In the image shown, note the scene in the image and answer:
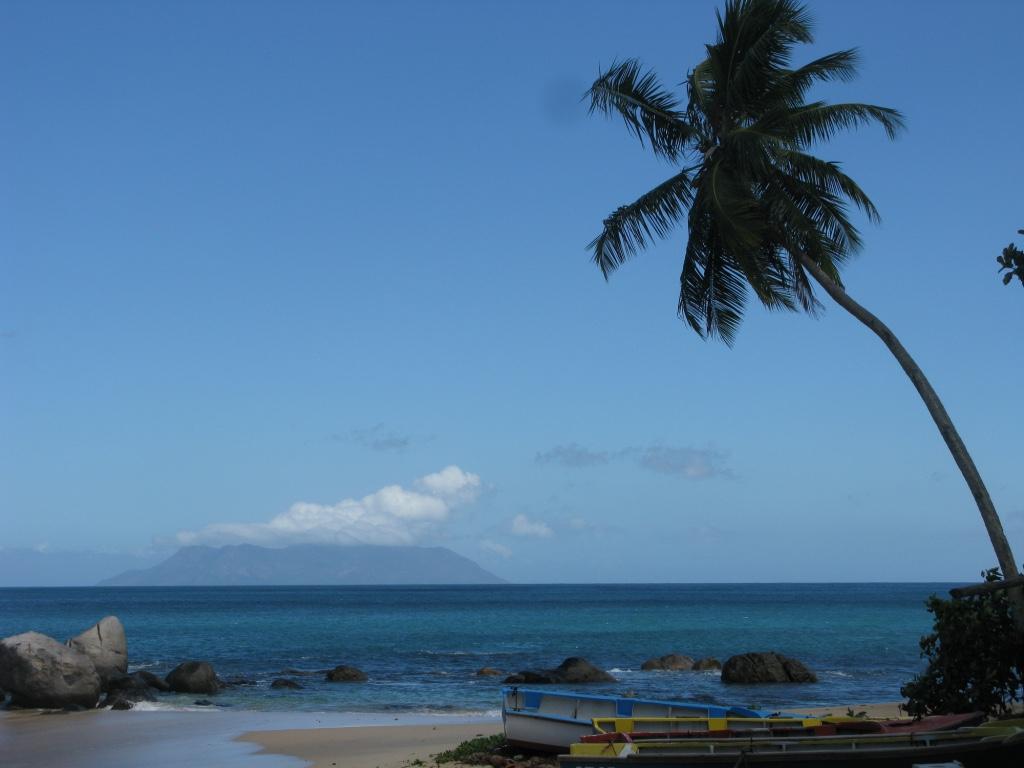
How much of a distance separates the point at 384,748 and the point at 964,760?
11.8m

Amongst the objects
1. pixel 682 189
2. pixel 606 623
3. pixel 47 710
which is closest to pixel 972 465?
pixel 682 189

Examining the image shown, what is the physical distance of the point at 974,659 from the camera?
46.4 feet

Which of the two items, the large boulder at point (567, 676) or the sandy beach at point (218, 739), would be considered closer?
the sandy beach at point (218, 739)

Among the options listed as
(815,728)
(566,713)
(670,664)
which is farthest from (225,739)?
(670,664)

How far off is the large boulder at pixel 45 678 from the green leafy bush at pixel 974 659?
2241 centimetres

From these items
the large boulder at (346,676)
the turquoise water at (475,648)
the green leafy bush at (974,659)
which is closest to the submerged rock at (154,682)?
the turquoise water at (475,648)

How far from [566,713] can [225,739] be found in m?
7.84

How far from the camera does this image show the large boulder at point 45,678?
28.3 metres

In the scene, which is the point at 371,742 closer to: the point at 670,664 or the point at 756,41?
the point at 756,41

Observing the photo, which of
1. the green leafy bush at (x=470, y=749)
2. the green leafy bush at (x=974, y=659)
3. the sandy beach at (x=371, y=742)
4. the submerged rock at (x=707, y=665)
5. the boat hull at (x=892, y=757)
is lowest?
the sandy beach at (x=371, y=742)

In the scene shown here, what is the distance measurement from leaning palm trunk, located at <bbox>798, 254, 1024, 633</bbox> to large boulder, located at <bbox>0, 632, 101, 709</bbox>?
73.0 ft

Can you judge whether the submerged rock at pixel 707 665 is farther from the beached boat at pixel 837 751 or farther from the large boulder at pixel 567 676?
the beached boat at pixel 837 751

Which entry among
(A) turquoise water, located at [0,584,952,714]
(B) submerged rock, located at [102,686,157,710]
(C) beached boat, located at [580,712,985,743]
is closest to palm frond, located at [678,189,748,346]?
(C) beached boat, located at [580,712,985,743]

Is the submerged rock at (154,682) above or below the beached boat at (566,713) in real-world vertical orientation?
below
